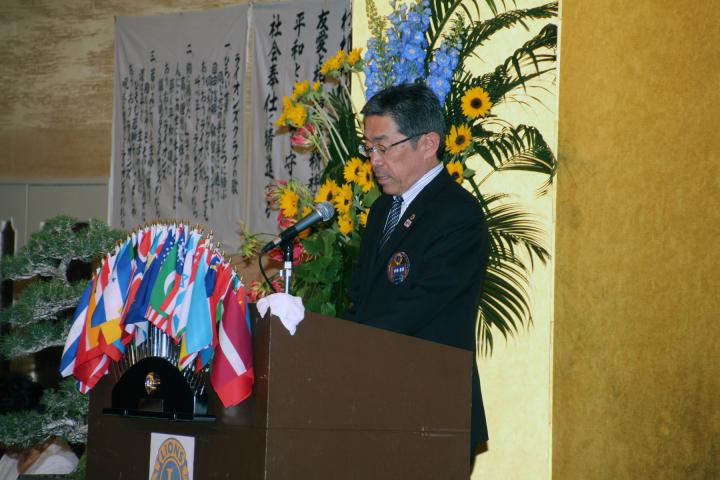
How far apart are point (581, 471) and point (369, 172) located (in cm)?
120

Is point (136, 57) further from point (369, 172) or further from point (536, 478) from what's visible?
point (536, 478)

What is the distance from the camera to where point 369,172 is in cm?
298

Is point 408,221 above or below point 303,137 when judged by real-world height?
below

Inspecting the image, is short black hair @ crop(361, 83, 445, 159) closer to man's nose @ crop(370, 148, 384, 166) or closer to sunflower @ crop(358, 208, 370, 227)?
man's nose @ crop(370, 148, 384, 166)

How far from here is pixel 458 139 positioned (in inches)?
114

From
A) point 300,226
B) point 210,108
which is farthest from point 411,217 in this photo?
point 210,108

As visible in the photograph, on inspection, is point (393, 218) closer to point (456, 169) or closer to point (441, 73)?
point (456, 169)

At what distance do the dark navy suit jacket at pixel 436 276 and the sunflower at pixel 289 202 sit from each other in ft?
2.59

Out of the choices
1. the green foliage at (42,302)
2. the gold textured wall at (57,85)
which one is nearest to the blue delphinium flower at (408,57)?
the green foliage at (42,302)

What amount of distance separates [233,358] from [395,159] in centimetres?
99

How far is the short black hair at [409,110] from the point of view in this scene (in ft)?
7.60

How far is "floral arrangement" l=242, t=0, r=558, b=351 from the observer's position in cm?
293

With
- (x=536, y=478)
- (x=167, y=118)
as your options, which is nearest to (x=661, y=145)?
(x=536, y=478)

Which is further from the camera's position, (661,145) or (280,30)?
(280,30)
